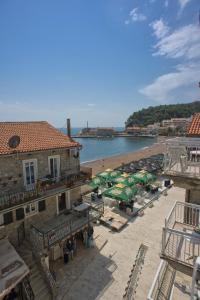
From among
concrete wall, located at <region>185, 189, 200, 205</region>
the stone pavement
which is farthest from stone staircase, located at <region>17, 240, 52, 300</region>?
concrete wall, located at <region>185, 189, 200, 205</region>

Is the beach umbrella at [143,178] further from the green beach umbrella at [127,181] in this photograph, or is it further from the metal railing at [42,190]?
the metal railing at [42,190]

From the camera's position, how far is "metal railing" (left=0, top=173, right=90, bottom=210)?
40.9 feet

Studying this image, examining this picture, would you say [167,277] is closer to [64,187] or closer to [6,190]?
[64,187]

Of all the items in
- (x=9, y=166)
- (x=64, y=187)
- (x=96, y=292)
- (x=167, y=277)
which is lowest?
(x=96, y=292)

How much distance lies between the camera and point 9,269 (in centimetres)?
1093

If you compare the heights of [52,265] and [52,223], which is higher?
[52,223]

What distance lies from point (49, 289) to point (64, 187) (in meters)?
6.83

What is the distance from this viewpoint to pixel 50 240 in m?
13.4

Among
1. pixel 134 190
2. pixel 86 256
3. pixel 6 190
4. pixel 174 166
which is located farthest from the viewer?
pixel 134 190

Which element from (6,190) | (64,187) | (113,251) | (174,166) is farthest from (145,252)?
(6,190)

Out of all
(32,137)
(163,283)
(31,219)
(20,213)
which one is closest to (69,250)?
(31,219)

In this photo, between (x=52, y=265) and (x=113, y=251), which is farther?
(x=113, y=251)

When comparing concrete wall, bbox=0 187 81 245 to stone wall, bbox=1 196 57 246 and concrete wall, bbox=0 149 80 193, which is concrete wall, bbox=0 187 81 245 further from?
concrete wall, bbox=0 149 80 193

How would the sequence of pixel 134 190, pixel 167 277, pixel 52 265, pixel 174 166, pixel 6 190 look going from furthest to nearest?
pixel 134 190 < pixel 52 265 < pixel 6 190 < pixel 167 277 < pixel 174 166
